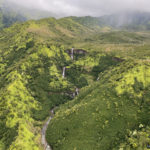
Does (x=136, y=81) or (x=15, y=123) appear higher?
(x=136, y=81)

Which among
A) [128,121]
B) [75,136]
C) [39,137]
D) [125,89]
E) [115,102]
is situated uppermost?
[125,89]

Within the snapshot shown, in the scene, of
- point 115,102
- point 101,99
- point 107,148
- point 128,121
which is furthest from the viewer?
point 101,99

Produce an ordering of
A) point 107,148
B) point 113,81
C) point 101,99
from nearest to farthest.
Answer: point 107,148 → point 101,99 → point 113,81

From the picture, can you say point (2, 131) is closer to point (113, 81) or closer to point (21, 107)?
point (21, 107)

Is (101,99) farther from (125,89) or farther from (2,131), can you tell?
(2,131)

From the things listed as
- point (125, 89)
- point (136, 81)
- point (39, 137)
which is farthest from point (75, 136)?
point (136, 81)

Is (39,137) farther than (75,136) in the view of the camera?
Yes
